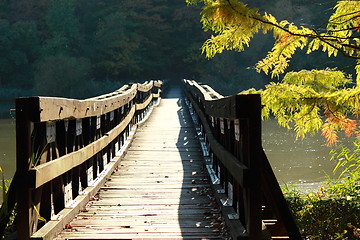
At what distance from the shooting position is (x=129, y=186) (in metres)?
5.90

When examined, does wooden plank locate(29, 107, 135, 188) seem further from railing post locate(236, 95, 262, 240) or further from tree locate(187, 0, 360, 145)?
tree locate(187, 0, 360, 145)

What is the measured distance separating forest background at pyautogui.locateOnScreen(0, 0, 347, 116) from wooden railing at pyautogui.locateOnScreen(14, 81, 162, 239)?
104 ft

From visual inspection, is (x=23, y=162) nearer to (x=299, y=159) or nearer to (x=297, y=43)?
(x=297, y=43)

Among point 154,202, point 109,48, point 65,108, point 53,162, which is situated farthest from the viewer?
point 109,48

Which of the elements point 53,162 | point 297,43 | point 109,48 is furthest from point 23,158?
point 109,48

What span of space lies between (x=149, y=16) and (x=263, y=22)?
130 ft

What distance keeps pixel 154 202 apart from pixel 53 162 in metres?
1.62

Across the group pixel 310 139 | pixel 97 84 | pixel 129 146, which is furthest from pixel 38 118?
pixel 97 84

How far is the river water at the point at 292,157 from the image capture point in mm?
11828

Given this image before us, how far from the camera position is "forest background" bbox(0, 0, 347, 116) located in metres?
39.2

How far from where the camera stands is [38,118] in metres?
3.44

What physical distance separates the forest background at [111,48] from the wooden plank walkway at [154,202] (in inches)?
1164

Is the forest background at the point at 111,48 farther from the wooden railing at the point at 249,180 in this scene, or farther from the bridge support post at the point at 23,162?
the bridge support post at the point at 23,162

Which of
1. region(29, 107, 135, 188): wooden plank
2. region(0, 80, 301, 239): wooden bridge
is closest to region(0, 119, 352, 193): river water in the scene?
region(0, 80, 301, 239): wooden bridge
